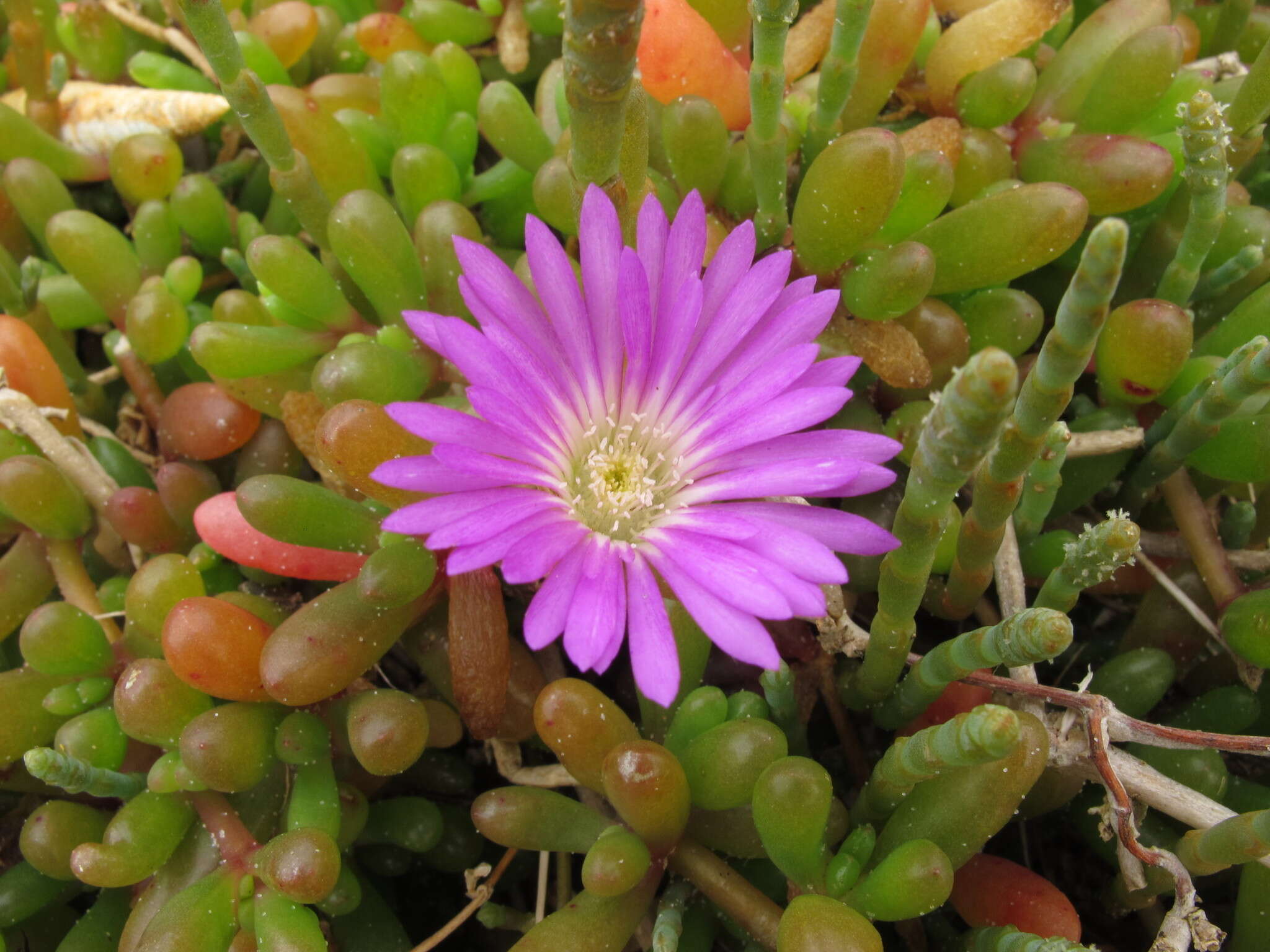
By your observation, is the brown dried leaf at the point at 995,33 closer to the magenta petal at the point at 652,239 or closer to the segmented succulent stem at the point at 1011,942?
the magenta petal at the point at 652,239

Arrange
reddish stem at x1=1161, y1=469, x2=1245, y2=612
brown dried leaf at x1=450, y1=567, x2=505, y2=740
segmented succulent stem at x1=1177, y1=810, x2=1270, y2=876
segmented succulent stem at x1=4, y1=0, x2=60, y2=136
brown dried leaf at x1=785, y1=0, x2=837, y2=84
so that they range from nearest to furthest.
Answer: segmented succulent stem at x1=1177, y1=810, x2=1270, y2=876 → brown dried leaf at x1=450, y1=567, x2=505, y2=740 → reddish stem at x1=1161, y1=469, x2=1245, y2=612 → brown dried leaf at x1=785, y1=0, x2=837, y2=84 → segmented succulent stem at x1=4, y1=0, x2=60, y2=136

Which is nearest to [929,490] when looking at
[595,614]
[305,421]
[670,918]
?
[595,614]

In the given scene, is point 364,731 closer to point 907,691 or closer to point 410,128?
point 907,691

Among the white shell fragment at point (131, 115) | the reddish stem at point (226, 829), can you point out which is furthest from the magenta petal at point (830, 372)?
the white shell fragment at point (131, 115)

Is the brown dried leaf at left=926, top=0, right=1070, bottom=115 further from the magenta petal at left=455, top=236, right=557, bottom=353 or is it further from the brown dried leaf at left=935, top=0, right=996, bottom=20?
the magenta petal at left=455, top=236, right=557, bottom=353

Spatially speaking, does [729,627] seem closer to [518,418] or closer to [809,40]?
[518,418]

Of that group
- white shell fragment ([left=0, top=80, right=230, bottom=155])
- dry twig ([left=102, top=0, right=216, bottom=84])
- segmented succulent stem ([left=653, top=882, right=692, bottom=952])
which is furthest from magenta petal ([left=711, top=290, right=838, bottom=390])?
dry twig ([left=102, top=0, right=216, bottom=84])
